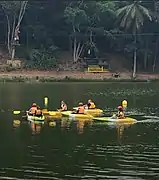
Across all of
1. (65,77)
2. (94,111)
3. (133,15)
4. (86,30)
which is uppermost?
(133,15)

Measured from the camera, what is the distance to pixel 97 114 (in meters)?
39.0

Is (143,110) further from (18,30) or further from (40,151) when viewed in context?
(18,30)

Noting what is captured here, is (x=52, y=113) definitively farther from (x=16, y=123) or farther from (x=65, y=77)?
(x=65, y=77)

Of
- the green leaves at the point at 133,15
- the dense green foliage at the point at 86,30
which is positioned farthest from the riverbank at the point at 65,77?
the green leaves at the point at 133,15

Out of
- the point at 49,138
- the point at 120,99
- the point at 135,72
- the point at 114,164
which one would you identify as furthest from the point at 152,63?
the point at 114,164

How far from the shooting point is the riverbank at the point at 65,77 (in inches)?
2736

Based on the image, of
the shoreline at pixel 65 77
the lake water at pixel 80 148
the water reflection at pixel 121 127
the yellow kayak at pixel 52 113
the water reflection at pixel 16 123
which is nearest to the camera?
the lake water at pixel 80 148

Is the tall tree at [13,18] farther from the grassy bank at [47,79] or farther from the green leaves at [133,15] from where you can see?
the green leaves at [133,15]

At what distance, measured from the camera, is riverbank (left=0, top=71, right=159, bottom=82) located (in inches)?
2736

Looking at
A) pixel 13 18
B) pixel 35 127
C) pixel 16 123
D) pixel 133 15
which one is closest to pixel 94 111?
pixel 16 123

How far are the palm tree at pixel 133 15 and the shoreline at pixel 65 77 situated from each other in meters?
2.48

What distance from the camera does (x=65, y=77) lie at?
71.8 metres

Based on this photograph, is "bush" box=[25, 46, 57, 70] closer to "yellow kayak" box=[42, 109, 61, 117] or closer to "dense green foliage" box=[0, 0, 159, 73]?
"dense green foliage" box=[0, 0, 159, 73]

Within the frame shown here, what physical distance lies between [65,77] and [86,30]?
11082mm
